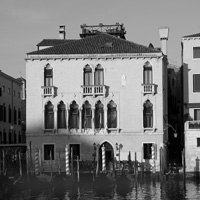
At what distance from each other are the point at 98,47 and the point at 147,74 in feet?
10.9

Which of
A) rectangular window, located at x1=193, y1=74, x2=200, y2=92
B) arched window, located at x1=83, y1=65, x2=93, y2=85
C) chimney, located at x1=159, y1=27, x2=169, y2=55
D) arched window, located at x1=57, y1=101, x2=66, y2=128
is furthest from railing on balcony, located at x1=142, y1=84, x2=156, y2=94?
arched window, located at x1=57, y1=101, x2=66, y2=128

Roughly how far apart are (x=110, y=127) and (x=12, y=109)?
15.1 m

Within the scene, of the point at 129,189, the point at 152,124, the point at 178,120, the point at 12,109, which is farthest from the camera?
the point at 12,109

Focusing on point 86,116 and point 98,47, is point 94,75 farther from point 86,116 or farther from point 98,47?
point 86,116

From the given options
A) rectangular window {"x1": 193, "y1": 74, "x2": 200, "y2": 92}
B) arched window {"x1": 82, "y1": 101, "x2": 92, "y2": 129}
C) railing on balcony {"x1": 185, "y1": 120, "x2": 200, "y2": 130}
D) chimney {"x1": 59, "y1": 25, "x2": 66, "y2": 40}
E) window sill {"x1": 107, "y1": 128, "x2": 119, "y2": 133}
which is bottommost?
window sill {"x1": 107, "y1": 128, "x2": 119, "y2": 133}

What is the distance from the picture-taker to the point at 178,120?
46.9m

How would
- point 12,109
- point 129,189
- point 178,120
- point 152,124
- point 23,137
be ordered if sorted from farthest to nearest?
point 23,137 < point 12,109 < point 178,120 < point 152,124 < point 129,189

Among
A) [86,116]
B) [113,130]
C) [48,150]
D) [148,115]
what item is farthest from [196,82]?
[48,150]

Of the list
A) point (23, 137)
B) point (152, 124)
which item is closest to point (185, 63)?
point (152, 124)

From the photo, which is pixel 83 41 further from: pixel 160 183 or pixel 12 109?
pixel 12 109

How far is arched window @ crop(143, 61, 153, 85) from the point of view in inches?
1526

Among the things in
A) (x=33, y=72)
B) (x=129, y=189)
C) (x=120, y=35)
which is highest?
(x=120, y=35)

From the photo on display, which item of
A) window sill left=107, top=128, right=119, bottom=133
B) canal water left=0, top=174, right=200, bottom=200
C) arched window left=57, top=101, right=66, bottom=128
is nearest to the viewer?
canal water left=0, top=174, right=200, bottom=200

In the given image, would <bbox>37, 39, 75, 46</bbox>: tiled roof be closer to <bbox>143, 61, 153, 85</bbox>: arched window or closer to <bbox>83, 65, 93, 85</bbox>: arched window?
<bbox>83, 65, 93, 85</bbox>: arched window
